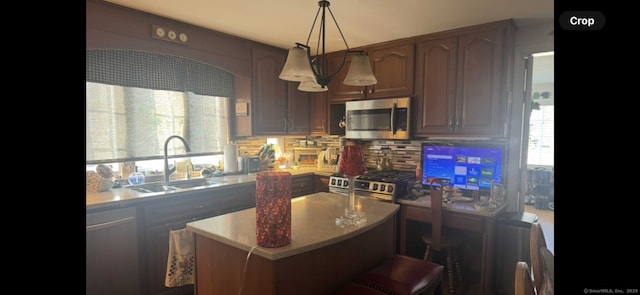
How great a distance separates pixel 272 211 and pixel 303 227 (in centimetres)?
30

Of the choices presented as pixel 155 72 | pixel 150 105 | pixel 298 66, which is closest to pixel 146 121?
pixel 150 105

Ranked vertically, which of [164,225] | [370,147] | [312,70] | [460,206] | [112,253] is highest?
[312,70]

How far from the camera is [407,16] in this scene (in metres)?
2.36

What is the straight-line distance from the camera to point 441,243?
8.02 ft

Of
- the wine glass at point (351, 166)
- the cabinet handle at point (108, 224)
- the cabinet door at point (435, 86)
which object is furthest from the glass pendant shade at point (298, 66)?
the cabinet door at point (435, 86)

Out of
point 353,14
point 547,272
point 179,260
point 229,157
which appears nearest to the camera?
point 547,272

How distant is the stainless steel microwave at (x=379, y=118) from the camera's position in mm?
2906

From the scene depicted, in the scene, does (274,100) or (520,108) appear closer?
(520,108)

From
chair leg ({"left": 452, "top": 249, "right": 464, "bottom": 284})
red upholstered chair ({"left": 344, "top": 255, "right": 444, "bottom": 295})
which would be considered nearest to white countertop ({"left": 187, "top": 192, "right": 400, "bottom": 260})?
red upholstered chair ({"left": 344, "top": 255, "right": 444, "bottom": 295})

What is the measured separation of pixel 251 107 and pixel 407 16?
1678 mm

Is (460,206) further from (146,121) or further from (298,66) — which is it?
(146,121)
